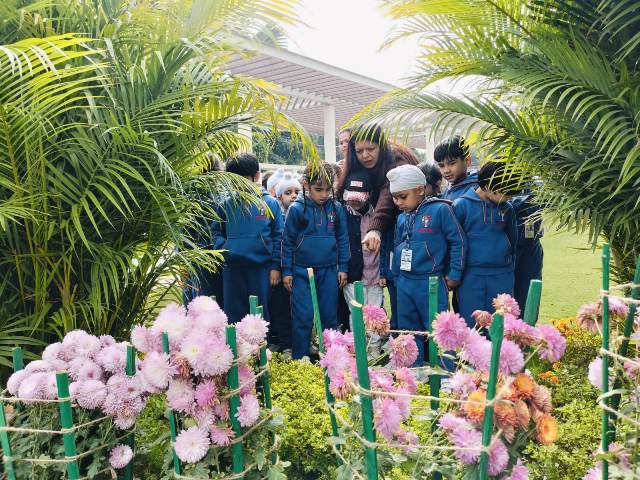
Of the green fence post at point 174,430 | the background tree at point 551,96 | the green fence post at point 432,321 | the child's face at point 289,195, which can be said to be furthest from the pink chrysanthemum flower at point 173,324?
the child's face at point 289,195

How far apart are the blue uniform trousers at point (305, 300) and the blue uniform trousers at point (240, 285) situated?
28cm

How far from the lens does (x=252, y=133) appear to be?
2.72m

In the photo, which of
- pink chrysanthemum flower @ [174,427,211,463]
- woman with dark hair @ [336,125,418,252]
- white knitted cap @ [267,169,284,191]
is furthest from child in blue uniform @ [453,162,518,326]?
pink chrysanthemum flower @ [174,427,211,463]

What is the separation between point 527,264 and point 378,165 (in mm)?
1428

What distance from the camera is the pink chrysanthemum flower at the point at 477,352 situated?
118cm

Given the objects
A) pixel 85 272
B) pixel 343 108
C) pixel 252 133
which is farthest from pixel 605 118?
pixel 343 108

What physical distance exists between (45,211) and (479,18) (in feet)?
7.14

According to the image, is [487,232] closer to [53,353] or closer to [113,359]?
[113,359]

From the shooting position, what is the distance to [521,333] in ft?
3.78

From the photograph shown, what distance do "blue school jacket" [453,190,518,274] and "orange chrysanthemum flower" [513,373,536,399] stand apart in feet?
8.61

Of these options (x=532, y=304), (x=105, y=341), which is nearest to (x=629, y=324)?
(x=532, y=304)

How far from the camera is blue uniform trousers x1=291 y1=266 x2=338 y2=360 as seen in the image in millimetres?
4078

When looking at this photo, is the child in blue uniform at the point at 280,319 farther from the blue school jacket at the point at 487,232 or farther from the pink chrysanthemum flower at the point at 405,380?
the pink chrysanthemum flower at the point at 405,380

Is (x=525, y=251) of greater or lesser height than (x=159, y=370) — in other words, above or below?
above
